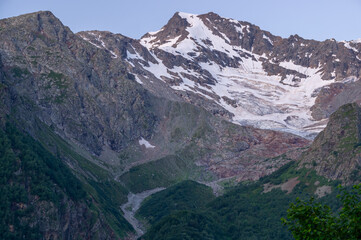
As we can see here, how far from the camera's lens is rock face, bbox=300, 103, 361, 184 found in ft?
561

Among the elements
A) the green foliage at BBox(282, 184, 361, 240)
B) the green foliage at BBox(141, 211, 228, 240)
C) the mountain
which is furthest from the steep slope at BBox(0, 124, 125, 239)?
the green foliage at BBox(282, 184, 361, 240)

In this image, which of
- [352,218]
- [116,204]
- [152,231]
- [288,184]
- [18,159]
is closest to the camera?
[352,218]

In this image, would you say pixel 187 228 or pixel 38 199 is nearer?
pixel 38 199

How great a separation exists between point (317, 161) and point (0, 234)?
382ft

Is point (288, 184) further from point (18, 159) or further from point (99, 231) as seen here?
point (18, 159)

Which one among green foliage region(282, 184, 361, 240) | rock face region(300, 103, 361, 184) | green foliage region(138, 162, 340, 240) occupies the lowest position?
green foliage region(138, 162, 340, 240)

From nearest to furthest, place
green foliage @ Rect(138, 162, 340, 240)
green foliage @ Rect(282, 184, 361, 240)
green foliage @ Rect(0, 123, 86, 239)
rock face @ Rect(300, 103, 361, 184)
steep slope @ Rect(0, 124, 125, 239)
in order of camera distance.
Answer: green foliage @ Rect(282, 184, 361, 240)
green foliage @ Rect(0, 123, 86, 239)
steep slope @ Rect(0, 124, 125, 239)
green foliage @ Rect(138, 162, 340, 240)
rock face @ Rect(300, 103, 361, 184)

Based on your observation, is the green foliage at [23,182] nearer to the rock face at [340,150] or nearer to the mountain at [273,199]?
the mountain at [273,199]

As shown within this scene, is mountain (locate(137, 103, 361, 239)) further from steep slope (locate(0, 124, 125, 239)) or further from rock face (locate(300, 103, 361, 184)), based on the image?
steep slope (locate(0, 124, 125, 239))

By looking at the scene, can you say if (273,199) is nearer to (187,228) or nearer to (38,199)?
(187,228)

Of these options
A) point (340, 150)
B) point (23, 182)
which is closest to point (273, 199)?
point (340, 150)

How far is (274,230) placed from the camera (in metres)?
158

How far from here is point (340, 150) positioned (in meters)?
184

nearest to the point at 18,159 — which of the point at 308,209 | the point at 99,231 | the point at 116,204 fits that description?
the point at 99,231
